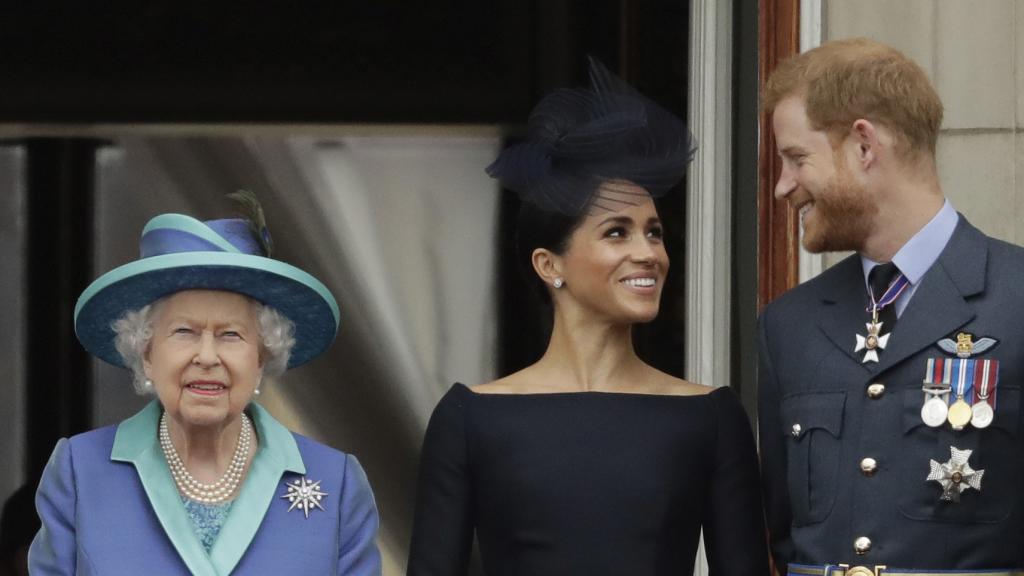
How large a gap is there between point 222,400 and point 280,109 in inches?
126

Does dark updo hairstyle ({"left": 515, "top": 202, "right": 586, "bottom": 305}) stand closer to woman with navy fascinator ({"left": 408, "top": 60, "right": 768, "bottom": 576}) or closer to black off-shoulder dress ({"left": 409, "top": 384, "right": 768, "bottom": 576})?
woman with navy fascinator ({"left": 408, "top": 60, "right": 768, "bottom": 576})

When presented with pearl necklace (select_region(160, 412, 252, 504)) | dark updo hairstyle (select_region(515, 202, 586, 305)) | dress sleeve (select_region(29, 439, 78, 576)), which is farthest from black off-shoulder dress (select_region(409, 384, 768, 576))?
dress sleeve (select_region(29, 439, 78, 576))

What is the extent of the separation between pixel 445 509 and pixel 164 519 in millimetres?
600

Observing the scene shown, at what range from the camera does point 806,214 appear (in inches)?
163

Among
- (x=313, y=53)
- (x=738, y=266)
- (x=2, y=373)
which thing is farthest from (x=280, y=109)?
(x=738, y=266)

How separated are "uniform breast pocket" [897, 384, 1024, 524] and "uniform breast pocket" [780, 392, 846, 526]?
0.17m

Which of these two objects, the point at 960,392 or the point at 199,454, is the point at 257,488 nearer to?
the point at 199,454

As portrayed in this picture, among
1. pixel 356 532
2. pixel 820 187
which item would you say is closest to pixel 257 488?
pixel 356 532

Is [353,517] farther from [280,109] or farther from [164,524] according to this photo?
[280,109]

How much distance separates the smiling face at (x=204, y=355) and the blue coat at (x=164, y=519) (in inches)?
5.0

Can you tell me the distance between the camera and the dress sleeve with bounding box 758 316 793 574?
4273mm

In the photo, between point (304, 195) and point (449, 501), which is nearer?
point (449, 501)

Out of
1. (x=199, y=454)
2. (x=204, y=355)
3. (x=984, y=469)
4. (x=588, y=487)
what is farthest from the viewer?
(x=588, y=487)

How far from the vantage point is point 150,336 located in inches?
162
